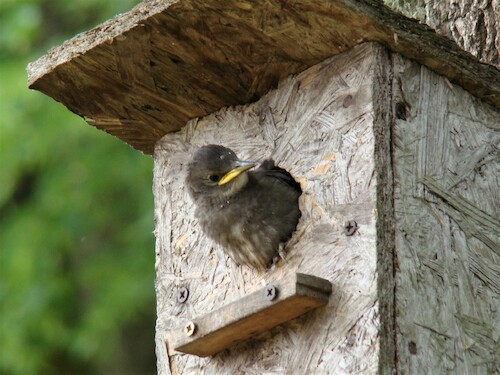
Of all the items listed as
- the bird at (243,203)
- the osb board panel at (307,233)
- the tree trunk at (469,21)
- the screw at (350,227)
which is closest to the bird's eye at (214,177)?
the bird at (243,203)

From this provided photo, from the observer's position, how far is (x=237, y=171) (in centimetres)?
445

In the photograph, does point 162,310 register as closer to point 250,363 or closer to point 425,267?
point 250,363

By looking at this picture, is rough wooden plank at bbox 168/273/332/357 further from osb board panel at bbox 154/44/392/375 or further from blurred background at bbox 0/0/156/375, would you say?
blurred background at bbox 0/0/156/375

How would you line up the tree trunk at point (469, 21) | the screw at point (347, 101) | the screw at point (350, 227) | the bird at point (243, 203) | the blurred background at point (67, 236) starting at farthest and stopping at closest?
the blurred background at point (67, 236)
the tree trunk at point (469, 21)
the bird at point (243, 203)
the screw at point (347, 101)
the screw at point (350, 227)

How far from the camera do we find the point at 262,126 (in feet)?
14.9

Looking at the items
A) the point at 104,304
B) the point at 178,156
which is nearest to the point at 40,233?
the point at 104,304

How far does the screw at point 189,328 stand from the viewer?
421cm

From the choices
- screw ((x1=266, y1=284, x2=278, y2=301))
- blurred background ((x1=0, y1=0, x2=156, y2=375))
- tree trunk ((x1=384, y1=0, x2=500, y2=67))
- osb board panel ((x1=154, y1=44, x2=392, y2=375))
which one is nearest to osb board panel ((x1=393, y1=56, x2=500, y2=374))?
osb board panel ((x1=154, y1=44, x2=392, y2=375))

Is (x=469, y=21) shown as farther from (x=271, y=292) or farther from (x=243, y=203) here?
(x=271, y=292)

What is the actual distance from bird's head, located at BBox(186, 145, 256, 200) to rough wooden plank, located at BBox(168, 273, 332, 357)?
1.91 ft

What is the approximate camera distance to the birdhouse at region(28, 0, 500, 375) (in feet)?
12.9

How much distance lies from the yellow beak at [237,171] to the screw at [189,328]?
61 cm

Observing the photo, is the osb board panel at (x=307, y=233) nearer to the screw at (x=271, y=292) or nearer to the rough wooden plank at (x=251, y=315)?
the rough wooden plank at (x=251, y=315)

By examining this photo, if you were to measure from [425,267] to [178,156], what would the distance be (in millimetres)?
1378
